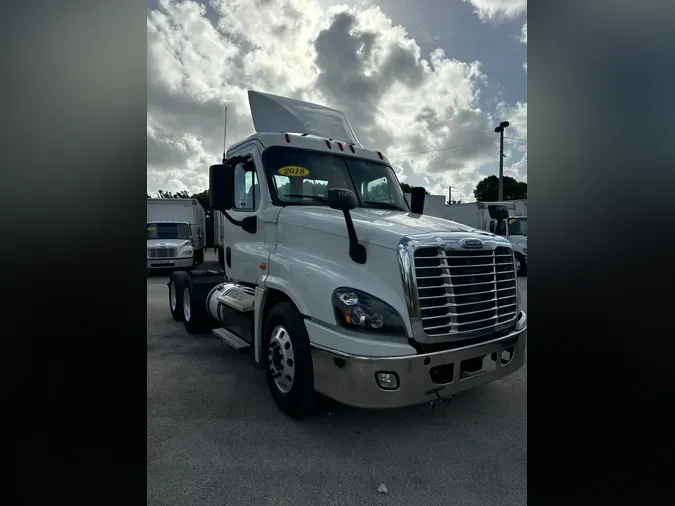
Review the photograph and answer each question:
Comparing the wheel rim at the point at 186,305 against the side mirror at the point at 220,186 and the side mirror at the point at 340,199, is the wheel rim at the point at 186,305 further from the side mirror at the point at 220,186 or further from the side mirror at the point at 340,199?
the side mirror at the point at 340,199

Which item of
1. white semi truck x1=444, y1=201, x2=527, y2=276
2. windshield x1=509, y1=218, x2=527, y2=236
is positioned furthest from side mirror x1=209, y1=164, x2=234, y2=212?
windshield x1=509, y1=218, x2=527, y2=236

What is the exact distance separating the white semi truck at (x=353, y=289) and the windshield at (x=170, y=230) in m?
Result: 11.8

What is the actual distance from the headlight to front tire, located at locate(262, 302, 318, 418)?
49 centimetres

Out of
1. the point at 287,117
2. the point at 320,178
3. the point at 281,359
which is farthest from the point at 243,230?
the point at 281,359

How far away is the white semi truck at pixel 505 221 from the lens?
47.8 ft

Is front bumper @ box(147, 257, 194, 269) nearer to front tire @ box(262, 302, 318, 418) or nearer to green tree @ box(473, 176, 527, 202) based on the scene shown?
front tire @ box(262, 302, 318, 418)

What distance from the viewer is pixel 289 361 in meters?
3.25

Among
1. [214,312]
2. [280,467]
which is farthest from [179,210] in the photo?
[280,467]

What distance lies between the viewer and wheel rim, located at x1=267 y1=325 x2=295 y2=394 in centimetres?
325

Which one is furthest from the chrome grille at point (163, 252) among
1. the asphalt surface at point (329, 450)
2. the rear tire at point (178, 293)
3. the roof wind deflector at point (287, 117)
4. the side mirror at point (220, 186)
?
the side mirror at point (220, 186)
